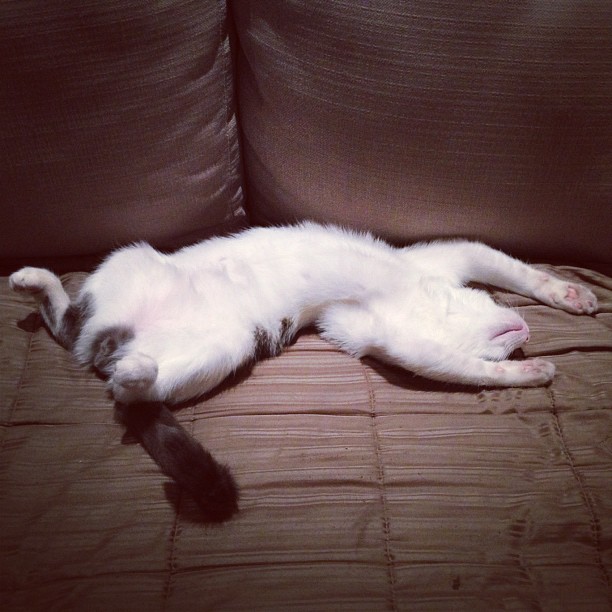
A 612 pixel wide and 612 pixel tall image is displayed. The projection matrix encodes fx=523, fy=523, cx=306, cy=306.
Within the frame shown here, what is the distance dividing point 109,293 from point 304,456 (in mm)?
548

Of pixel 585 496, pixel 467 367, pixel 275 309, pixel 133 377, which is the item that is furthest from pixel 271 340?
pixel 585 496

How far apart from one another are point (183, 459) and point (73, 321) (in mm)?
434

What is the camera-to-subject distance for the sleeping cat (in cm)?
108

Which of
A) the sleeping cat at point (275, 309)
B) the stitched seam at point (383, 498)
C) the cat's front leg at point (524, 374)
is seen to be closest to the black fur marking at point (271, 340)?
the sleeping cat at point (275, 309)

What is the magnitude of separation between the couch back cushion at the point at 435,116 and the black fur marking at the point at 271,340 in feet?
0.98

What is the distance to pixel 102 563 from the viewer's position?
2.80 feet

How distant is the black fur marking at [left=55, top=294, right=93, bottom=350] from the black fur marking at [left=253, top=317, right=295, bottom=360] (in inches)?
14.5

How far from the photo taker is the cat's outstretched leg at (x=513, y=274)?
48.9 inches

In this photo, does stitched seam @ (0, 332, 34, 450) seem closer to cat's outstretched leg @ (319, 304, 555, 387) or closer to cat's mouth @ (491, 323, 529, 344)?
cat's outstretched leg @ (319, 304, 555, 387)

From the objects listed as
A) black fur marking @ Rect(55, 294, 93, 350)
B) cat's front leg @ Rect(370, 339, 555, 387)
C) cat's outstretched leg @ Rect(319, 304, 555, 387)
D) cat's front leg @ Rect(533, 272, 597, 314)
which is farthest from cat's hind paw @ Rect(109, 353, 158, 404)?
cat's front leg @ Rect(533, 272, 597, 314)

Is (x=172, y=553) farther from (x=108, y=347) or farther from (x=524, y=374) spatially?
(x=524, y=374)

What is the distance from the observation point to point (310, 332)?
1.27m

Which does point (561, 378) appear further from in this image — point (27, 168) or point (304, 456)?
Answer: point (27, 168)

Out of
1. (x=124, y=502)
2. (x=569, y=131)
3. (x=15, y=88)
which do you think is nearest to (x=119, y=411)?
(x=124, y=502)
